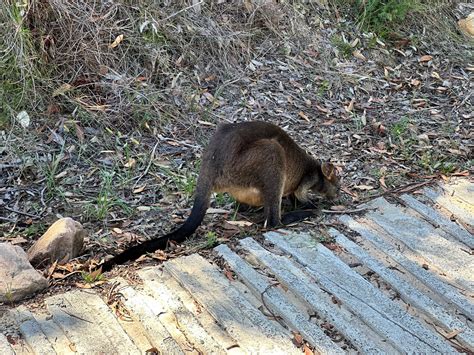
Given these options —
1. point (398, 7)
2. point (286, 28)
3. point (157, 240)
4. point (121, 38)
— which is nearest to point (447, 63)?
point (398, 7)

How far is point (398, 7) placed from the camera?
23.9ft

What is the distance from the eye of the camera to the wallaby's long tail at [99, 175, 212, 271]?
148 inches

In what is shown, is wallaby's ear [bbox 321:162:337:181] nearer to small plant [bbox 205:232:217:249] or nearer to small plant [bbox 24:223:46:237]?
small plant [bbox 205:232:217:249]

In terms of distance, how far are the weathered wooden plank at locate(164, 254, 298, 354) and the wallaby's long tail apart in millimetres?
160

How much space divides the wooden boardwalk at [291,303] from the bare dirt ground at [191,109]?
1.08 feet

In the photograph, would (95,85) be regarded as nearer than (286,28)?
Yes

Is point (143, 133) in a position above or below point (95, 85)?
below

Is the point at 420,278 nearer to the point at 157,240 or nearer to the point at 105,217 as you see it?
the point at 157,240

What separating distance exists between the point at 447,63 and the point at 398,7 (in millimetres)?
860

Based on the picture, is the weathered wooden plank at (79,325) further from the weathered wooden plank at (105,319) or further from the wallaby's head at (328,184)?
the wallaby's head at (328,184)

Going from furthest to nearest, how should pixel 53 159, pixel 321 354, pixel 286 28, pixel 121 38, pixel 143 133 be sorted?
pixel 286 28, pixel 121 38, pixel 143 133, pixel 53 159, pixel 321 354

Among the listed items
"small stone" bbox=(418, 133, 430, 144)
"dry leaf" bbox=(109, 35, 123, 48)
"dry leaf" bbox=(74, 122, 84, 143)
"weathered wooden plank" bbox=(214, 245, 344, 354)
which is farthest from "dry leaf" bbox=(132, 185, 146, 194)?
"small stone" bbox=(418, 133, 430, 144)

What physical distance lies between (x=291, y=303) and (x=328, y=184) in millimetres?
1455

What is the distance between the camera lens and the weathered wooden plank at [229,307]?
3207 millimetres
